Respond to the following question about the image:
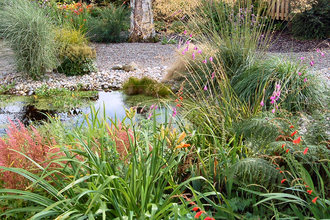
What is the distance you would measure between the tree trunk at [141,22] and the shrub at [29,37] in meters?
3.46

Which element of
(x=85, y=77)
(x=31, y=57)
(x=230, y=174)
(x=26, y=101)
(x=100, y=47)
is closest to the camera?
(x=230, y=174)

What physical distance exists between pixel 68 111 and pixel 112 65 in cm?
248

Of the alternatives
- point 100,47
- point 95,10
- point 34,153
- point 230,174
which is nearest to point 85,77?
point 100,47

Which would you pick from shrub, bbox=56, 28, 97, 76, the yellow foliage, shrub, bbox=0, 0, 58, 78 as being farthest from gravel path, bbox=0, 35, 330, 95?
the yellow foliage

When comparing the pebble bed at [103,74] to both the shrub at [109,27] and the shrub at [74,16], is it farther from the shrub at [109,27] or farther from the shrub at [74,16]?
the shrub at [109,27]

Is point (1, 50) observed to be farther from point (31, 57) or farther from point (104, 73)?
point (104, 73)

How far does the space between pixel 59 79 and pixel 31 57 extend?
0.62 metres

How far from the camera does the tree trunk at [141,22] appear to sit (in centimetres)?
868

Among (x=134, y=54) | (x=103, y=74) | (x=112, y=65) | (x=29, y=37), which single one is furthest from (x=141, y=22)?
(x=29, y=37)

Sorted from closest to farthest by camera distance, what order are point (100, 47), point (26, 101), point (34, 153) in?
point (34, 153) < point (26, 101) < point (100, 47)

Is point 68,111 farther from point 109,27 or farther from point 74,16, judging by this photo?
point 109,27

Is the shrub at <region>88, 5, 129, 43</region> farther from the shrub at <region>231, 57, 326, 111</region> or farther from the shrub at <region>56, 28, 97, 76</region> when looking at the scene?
the shrub at <region>231, 57, 326, 111</region>

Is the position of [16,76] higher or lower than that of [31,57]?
lower

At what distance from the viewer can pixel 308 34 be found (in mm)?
8500
